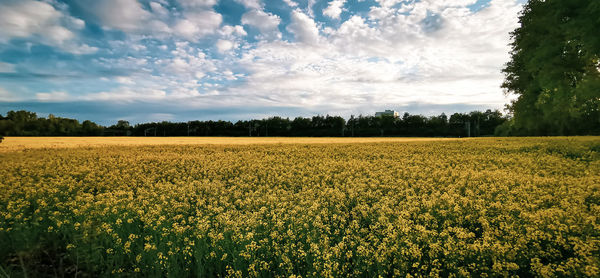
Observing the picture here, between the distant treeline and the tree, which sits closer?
the tree

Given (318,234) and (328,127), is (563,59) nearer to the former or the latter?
(318,234)

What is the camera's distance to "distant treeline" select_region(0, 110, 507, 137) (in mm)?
89375

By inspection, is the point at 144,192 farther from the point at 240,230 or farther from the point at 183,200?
the point at 240,230

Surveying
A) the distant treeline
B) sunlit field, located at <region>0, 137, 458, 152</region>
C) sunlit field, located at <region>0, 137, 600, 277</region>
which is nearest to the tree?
sunlit field, located at <region>0, 137, 600, 277</region>

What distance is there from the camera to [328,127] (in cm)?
10181

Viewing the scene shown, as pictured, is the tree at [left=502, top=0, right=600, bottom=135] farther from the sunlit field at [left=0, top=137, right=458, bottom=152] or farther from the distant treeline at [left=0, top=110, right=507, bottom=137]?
the distant treeline at [left=0, top=110, right=507, bottom=137]

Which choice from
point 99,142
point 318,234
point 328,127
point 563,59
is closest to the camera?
point 318,234

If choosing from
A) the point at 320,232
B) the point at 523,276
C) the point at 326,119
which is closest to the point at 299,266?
the point at 320,232

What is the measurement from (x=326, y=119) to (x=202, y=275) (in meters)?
100

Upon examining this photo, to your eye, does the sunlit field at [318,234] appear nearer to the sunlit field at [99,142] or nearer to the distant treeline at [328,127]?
the sunlit field at [99,142]

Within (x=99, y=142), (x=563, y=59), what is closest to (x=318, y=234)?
(x=563, y=59)

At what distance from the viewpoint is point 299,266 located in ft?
16.8

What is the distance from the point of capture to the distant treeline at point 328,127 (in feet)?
293

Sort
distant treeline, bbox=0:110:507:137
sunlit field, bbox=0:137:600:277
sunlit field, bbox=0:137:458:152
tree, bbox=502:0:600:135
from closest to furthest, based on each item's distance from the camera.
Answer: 1. sunlit field, bbox=0:137:600:277
2. tree, bbox=502:0:600:135
3. sunlit field, bbox=0:137:458:152
4. distant treeline, bbox=0:110:507:137
